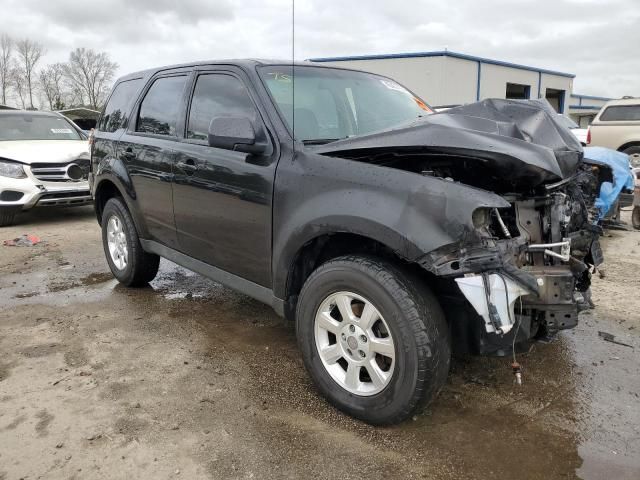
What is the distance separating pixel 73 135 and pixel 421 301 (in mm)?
8857

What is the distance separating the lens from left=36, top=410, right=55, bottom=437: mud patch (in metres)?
2.71

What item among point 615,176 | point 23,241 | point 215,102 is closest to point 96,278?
point 23,241

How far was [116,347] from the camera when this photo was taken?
3.75m

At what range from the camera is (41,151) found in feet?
27.5

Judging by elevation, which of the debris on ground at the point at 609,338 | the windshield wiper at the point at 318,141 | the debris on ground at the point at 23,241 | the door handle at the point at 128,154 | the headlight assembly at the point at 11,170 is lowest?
the debris on ground at the point at 609,338

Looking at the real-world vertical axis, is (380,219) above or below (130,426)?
above

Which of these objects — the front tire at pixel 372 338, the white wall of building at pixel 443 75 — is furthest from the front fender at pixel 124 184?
the white wall of building at pixel 443 75

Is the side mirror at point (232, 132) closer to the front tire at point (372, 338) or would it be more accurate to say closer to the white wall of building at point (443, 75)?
the front tire at point (372, 338)

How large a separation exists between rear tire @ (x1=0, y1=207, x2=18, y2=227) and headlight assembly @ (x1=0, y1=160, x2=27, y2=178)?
1.63 ft

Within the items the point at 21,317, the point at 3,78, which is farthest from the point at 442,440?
the point at 3,78

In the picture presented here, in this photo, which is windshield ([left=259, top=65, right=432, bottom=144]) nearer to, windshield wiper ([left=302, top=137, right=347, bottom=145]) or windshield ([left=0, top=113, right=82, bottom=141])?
windshield wiper ([left=302, top=137, right=347, bottom=145])

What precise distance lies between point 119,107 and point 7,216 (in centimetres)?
438

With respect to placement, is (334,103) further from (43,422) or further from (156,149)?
(43,422)

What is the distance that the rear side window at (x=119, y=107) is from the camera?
4703mm
